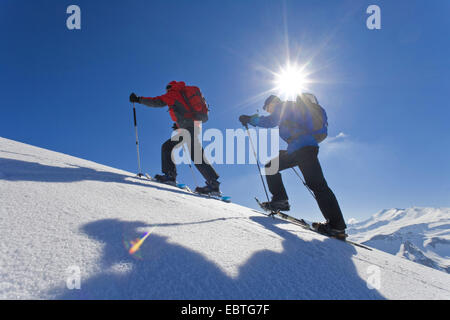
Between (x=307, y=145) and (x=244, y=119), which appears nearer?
(x=307, y=145)

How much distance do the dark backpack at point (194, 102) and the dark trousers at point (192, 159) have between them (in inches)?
13.6

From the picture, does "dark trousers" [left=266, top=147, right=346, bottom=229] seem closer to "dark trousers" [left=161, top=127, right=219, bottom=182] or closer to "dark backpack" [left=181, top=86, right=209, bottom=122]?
"dark trousers" [left=161, top=127, right=219, bottom=182]

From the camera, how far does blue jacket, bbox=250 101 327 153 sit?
340cm

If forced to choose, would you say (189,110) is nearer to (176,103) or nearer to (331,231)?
(176,103)

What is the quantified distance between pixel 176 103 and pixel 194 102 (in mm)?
436

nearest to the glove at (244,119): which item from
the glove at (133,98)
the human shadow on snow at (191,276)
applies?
the glove at (133,98)

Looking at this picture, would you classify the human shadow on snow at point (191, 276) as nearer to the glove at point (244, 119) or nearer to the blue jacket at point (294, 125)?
the blue jacket at point (294, 125)

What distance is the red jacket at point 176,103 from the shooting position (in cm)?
503

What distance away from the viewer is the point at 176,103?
518cm

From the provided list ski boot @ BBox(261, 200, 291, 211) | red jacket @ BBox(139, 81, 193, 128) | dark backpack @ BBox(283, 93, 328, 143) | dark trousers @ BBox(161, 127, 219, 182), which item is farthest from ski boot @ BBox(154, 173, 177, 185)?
dark backpack @ BBox(283, 93, 328, 143)

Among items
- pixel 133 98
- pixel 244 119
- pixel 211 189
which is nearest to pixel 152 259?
pixel 244 119
